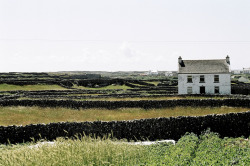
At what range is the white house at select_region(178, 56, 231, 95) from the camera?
53.3m

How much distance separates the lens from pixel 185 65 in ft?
186

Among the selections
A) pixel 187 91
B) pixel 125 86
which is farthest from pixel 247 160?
pixel 125 86

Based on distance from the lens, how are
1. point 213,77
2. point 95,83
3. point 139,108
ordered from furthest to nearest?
point 95,83 < point 213,77 < point 139,108

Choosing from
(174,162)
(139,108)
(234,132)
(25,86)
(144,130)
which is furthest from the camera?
(25,86)

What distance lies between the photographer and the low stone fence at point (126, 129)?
21188mm

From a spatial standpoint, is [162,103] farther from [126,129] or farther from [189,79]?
[189,79]

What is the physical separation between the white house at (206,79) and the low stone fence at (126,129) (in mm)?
31332

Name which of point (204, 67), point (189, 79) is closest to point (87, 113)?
point (189, 79)

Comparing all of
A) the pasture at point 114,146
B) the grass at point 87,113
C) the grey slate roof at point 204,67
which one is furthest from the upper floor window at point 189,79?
the grass at point 87,113

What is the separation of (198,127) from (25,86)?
5475 centimetres

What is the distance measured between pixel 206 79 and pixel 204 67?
8.99 feet

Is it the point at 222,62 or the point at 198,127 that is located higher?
the point at 222,62

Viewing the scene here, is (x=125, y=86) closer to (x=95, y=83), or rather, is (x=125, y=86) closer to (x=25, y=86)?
(x=95, y=83)

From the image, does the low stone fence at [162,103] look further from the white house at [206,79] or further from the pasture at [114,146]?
the white house at [206,79]
